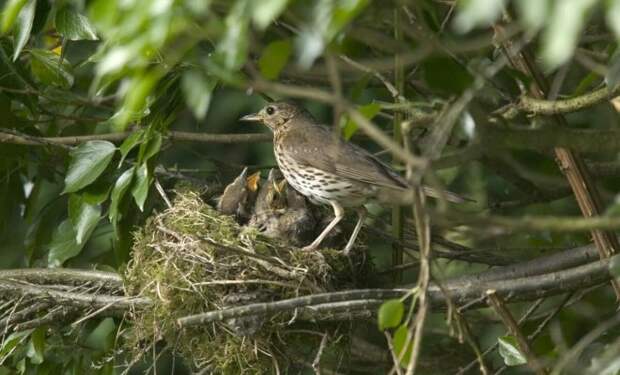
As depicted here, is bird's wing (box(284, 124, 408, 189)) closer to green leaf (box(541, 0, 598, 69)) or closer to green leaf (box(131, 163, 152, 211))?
green leaf (box(131, 163, 152, 211))

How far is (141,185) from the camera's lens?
5.58 meters

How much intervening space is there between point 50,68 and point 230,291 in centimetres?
133

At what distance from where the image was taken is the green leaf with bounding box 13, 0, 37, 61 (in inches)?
193

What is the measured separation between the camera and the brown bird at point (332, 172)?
6699 mm

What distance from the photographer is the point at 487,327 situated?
728cm

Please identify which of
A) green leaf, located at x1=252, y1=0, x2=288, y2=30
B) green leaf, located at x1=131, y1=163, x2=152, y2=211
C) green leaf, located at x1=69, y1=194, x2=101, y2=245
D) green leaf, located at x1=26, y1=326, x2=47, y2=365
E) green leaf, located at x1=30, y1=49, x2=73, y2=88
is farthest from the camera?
green leaf, located at x1=26, y1=326, x2=47, y2=365

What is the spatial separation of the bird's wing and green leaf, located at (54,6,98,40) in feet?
5.49

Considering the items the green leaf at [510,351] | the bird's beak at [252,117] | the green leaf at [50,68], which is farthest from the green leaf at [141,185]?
the bird's beak at [252,117]

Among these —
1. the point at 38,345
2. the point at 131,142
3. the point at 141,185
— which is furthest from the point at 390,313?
the point at 38,345

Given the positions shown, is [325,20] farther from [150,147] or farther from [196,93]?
[150,147]

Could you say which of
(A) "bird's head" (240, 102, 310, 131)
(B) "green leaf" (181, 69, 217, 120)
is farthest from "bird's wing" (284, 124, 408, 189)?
(B) "green leaf" (181, 69, 217, 120)

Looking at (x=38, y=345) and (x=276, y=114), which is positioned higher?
(x=276, y=114)

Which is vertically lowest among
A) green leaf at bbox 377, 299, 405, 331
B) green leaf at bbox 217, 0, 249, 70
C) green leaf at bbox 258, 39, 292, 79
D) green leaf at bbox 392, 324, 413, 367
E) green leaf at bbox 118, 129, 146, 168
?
green leaf at bbox 118, 129, 146, 168

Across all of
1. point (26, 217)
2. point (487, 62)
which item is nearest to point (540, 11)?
point (487, 62)
